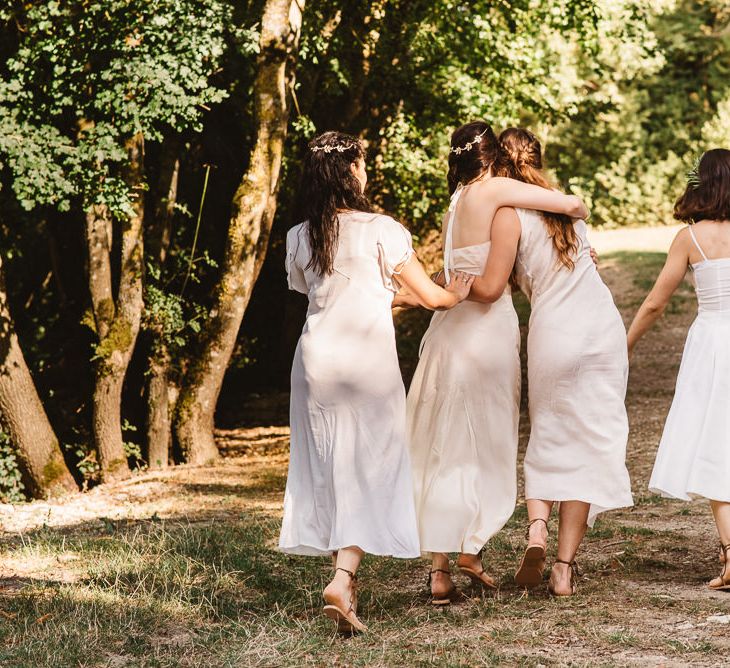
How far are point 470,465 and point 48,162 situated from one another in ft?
19.7

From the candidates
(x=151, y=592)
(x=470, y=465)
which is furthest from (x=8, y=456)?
(x=470, y=465)

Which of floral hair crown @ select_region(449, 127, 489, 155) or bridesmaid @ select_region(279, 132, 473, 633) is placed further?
floral hair crown @ select_region(449, 127, 489, 155)

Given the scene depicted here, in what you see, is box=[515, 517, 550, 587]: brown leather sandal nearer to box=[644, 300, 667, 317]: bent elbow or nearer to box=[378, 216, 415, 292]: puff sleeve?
box=[644, 300, 667, 317]: bent elbow

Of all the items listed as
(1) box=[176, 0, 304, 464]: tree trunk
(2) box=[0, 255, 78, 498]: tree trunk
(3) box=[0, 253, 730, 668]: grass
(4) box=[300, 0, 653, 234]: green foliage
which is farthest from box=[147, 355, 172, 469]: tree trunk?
(3) box=[0, 253, 730, 668]: grass

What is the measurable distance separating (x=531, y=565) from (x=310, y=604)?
116 centimetres

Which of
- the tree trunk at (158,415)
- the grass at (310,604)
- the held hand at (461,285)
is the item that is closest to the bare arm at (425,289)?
the held hand at (461,285)

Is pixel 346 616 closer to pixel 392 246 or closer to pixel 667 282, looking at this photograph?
pixel 392 246

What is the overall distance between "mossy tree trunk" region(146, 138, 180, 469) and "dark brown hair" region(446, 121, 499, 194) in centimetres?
832

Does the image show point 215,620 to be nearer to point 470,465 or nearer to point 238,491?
point 470,465

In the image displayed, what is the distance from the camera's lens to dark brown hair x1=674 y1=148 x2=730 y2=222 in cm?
549

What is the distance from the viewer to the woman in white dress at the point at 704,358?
5.41m

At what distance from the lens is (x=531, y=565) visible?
5.22 m

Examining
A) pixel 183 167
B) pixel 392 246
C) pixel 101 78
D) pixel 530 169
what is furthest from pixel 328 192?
pixel 183 167

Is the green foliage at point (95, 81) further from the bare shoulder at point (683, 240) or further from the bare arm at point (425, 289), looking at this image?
the bare shoulder at point (683, 240)
